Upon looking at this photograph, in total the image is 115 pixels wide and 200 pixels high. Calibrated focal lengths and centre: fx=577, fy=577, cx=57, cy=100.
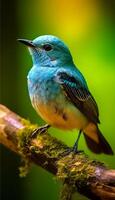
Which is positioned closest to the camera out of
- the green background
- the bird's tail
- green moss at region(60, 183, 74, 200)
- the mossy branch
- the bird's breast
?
the mossy branch

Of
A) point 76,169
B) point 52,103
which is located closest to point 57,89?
point 52,103

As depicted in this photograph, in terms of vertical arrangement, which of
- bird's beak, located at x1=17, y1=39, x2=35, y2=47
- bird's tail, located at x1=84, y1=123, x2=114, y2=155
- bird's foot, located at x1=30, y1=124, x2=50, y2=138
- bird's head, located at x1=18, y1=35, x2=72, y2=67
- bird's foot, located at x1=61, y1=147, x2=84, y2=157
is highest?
bird's beak, located at x1=17, y1=39, x2=35, y2=47

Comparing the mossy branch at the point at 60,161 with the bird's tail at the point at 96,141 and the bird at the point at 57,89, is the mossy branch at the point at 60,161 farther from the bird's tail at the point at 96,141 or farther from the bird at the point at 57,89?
the bird's tail at the point at 96,141

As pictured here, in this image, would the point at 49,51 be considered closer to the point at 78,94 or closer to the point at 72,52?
the point at 78,94

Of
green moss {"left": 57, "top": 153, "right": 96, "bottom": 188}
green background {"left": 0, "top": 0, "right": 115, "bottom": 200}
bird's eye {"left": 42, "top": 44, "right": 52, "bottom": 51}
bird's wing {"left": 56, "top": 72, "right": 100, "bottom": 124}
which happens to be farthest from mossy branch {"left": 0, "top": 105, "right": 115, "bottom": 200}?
green background {"left": 0, "top": 0, "right": 115, "bottom": 200}

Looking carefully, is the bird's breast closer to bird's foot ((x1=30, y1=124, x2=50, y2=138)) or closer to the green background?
bird's foot ((x1=30, y1=124, x2=50, y2=138))

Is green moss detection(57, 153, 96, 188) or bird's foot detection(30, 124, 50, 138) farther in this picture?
bird's foot detection(30, 124, 50, 138)

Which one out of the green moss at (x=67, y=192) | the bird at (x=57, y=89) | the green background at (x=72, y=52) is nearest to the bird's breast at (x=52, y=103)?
the bird at (x=57, y=89)

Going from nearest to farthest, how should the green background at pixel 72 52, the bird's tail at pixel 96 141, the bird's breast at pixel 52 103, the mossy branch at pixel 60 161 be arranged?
the mossy branch at pixel 60 161 < the bird's breast at pixel 52 103 < the bird's tail at pixel 96 141 < the green background at pixel 72 52
